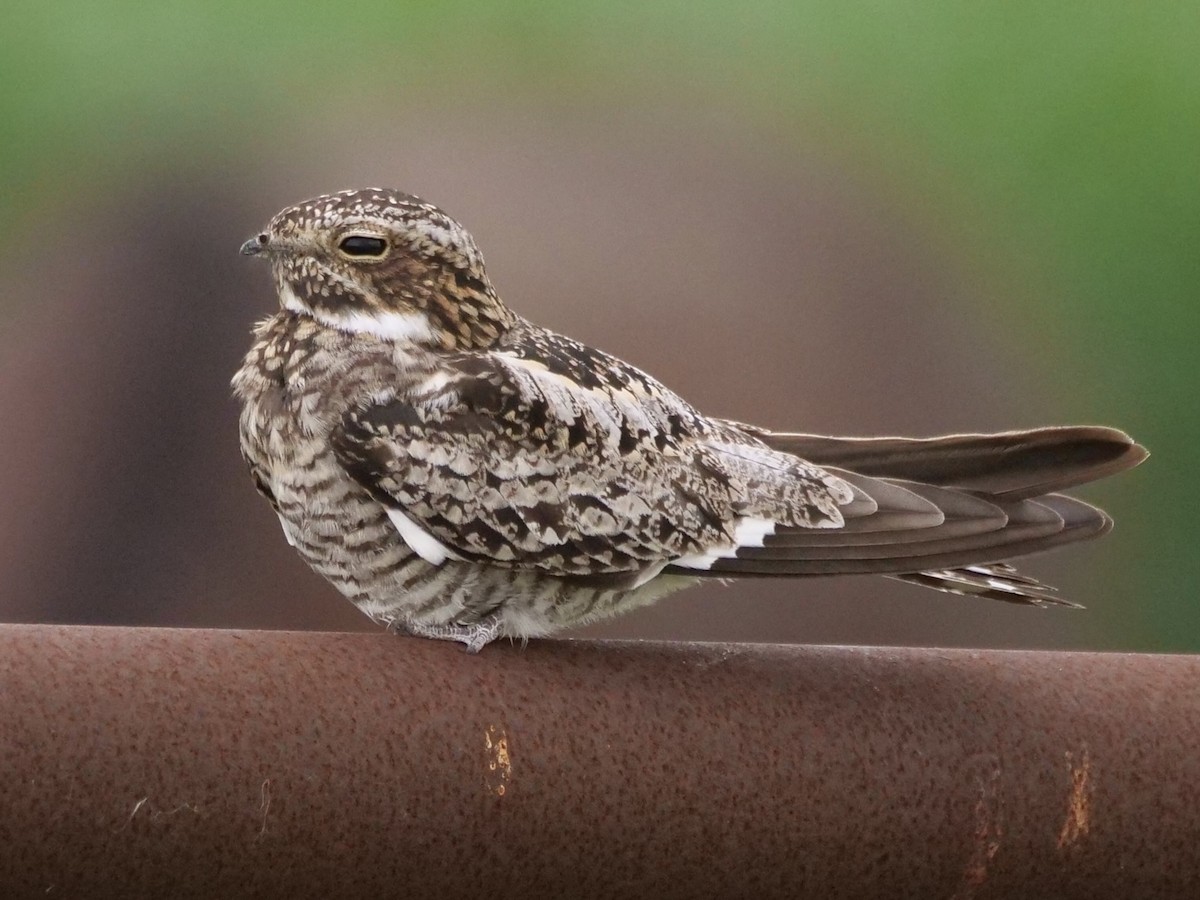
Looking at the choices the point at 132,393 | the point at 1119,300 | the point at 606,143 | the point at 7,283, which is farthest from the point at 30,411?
the point at 1119,300

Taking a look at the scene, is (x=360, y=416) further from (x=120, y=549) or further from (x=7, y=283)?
(x=7, y=283)

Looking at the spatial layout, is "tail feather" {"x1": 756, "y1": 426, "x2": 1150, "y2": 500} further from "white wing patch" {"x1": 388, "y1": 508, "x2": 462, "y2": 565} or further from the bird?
"white wing patch" {"x1": 388, "y1": 508, "x2": 462, "y2": 565}


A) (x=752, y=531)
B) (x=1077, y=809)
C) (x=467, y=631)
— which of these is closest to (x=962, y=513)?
(x=752, y=531)

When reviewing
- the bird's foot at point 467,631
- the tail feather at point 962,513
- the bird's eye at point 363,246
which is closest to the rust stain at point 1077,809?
the tail feather at point 962,513

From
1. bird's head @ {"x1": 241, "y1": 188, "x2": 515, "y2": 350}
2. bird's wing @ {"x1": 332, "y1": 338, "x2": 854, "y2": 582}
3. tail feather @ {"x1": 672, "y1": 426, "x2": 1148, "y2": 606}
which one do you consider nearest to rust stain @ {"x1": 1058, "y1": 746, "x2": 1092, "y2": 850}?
tail feather @ {"x1": 672, "y1": 426, "x2": 1148, "y2": 606}

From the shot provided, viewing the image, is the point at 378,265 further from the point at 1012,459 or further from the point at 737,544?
the point at 1012,459
